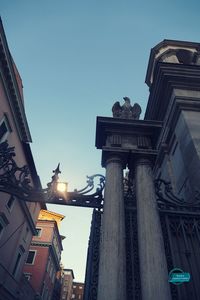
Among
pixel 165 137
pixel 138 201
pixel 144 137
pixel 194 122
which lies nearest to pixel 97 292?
pixel 138 201

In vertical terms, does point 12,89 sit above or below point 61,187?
above

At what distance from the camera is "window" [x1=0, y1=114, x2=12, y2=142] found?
53.2 feet

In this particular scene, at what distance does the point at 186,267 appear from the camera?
547 cm

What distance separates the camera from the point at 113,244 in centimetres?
494

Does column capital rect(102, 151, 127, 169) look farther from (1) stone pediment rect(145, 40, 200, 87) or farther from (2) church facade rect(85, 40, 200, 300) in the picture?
(1) stone pediment rect(145, 40, 200, 87)

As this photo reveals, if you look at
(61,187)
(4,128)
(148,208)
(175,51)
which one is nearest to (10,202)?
(4,128)

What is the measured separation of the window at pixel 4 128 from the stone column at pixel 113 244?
12.0m

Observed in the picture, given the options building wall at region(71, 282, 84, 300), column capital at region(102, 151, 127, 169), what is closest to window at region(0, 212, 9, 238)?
column capital at region(102, 151, 127, 169)

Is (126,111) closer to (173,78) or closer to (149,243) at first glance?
(173,78)

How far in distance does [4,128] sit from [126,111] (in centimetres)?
1130

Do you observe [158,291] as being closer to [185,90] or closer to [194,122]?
[194,122]

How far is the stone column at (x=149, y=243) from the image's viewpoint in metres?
4.45

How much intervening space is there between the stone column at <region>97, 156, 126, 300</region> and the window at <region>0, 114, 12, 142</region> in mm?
12034

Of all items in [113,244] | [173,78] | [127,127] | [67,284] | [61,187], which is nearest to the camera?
[113,244]
